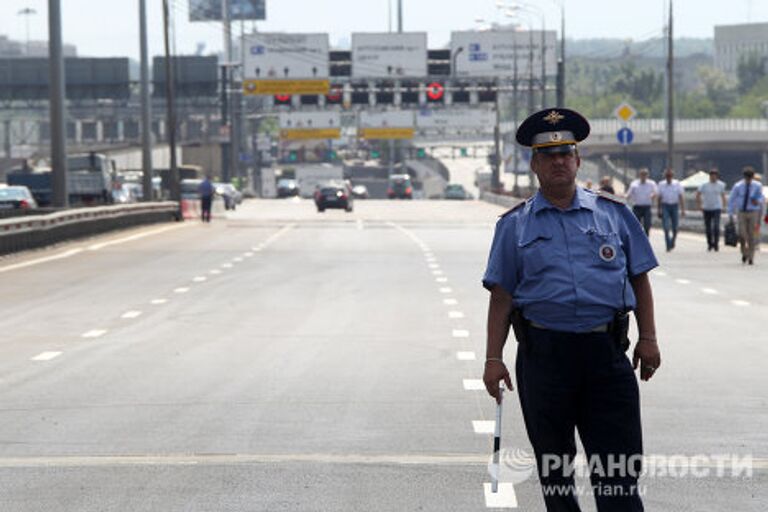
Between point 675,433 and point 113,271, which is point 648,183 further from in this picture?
point 675,433

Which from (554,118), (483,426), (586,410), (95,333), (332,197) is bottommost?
(332,197)

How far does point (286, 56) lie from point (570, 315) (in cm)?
11770

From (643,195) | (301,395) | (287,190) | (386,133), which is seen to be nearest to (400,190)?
(287,190)

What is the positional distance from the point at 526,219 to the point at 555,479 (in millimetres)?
951

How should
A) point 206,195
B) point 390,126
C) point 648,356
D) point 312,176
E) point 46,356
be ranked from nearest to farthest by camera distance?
point 648,356
point 46,356
point 206,195
point 390,126
point 312,176

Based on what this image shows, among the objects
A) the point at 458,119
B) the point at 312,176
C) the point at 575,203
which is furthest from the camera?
the point at 312,176

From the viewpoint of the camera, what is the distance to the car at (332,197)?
88000 mm

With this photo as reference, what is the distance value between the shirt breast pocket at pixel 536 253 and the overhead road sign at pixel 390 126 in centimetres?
13158

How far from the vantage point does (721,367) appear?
16.1 metres

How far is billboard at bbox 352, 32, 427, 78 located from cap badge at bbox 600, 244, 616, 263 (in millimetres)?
116634

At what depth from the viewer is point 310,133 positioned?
448 ft

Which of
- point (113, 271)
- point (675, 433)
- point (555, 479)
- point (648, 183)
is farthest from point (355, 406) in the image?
point (648, 183)

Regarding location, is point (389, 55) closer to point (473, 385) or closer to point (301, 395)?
point (473, 385)

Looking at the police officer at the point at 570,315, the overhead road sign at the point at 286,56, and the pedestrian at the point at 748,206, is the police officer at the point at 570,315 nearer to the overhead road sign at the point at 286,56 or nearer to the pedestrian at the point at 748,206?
the pedestrian at the point at 748,206
